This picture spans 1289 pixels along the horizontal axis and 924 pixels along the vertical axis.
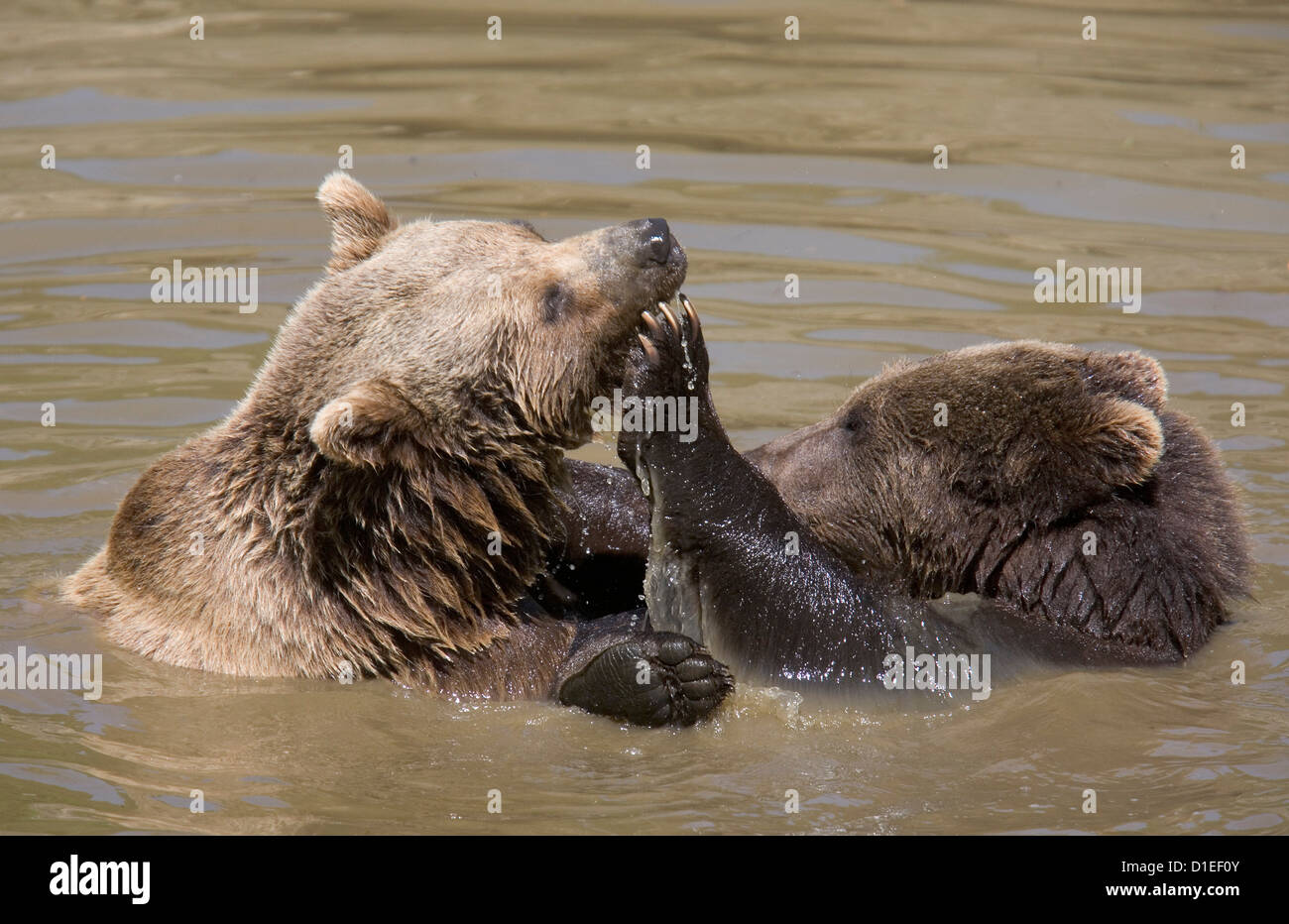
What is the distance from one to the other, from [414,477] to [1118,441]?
307 cm

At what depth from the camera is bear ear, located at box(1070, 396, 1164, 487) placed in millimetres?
7191

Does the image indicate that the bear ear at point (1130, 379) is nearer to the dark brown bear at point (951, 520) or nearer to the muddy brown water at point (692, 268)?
the dark brown bear at point (951, 520)

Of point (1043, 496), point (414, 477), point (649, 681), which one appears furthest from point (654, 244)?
point (1043, 496)

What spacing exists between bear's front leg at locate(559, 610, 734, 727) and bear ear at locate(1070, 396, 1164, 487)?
193 centimetres

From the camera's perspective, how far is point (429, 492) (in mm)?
6957

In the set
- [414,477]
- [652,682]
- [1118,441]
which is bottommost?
[652,682]

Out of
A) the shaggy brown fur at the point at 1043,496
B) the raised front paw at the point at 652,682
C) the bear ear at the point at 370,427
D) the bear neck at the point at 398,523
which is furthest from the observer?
the shaggy brown fur at the point at 1043,496

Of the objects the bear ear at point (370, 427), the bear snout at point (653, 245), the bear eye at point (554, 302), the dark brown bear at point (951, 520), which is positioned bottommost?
the dark brown bear at point (951, 520)

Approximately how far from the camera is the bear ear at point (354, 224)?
7719 millimetres

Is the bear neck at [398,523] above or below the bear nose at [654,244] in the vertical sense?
below

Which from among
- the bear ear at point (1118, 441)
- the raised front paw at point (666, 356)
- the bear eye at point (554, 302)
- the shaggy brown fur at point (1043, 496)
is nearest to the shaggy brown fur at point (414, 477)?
the bear eye at point (554, 302)

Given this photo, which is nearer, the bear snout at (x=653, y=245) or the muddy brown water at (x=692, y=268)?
the muddy brown water at (x=692, y=268)

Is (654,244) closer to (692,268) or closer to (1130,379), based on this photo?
(1130,379)

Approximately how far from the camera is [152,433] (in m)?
10.4
